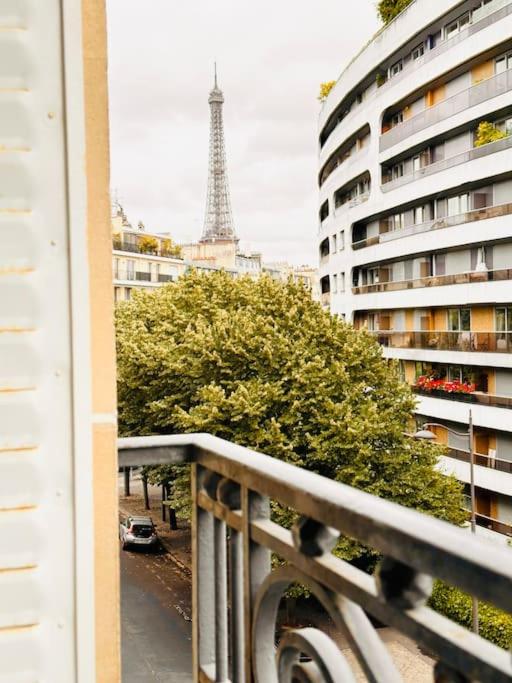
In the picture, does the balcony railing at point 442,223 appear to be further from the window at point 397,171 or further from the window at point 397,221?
the window at point 397,171

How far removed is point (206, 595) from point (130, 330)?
918 inches

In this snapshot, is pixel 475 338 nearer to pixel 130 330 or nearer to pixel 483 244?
pixel 483 244

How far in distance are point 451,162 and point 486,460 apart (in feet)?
32.1

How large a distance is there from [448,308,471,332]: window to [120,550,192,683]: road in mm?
12328

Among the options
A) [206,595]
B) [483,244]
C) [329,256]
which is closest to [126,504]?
[329,256]

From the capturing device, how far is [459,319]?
26828mm

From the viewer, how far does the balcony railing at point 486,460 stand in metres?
23.4

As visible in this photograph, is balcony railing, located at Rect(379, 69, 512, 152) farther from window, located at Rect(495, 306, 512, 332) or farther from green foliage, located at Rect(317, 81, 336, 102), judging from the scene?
green foliage, located at Rect(317, 81, 336, 102)

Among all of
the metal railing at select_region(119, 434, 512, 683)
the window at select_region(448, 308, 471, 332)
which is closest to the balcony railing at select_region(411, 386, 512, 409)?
the window at select_region(448, 308, 471, 332)

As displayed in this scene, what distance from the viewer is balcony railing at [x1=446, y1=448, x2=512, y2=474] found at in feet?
76.8

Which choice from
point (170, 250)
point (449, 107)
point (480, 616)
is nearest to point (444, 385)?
point (449, 107)

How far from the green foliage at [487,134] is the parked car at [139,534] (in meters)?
16.2

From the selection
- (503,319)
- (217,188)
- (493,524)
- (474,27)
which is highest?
(217,188)

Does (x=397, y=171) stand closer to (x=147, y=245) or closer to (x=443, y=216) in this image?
(x=443, y=216)
